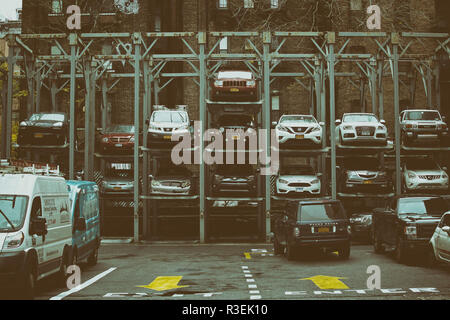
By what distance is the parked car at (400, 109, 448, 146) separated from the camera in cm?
3083

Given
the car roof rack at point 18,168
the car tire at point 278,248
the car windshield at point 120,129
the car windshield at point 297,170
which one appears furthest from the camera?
the car windshield at point 120,129

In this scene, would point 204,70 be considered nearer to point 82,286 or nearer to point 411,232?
point 411,232

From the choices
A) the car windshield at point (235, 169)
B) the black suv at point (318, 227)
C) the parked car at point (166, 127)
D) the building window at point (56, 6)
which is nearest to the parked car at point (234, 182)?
the car windshield at point (235, 169)

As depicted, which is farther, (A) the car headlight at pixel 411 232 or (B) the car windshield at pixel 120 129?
(B) the car windshield at pixel 120 129

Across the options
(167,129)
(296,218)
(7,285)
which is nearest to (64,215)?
(7,285)

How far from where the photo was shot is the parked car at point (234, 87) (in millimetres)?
30406

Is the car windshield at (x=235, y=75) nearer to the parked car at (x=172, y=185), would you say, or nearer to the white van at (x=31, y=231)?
the parked car at (x=172, y=185)

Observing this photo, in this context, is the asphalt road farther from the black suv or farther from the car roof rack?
the car roof rack

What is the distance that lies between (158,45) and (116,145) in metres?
18.0

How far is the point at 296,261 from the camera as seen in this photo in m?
19.2

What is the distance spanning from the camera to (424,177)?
29719 mm

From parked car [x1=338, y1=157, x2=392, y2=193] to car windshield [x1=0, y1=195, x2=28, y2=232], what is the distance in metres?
18.9
